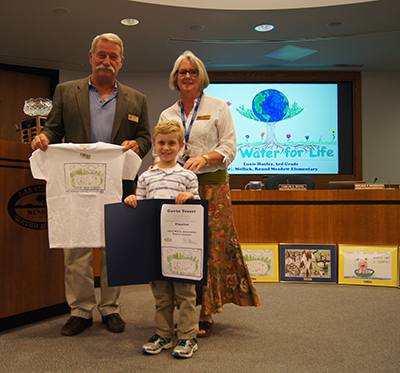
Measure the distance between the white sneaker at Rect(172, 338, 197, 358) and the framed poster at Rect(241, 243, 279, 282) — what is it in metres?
1.82

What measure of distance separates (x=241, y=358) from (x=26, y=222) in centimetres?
149

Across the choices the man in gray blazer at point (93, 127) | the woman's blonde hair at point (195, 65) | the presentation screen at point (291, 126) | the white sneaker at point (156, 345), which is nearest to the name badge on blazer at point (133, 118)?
the man in gray blazer at point (93, 127)

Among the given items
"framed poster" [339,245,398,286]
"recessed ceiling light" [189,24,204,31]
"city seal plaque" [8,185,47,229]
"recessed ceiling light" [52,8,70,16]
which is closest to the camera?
"city seal plaque" [8,185,47,229]

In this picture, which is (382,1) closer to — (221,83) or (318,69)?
(318,69)

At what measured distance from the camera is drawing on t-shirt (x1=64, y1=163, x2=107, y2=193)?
6.46 ft

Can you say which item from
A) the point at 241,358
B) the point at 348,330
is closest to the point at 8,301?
the point at 241,358

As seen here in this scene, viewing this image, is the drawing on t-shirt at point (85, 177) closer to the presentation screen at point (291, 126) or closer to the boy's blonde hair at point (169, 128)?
the boy's blonde hair at point (169, 128)

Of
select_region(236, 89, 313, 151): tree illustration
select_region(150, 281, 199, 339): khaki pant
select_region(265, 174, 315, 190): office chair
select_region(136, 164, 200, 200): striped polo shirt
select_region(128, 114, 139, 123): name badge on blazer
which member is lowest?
select_region(150, 281, 199, 339): khaki pant

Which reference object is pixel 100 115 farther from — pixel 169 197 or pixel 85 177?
pixel 169 197

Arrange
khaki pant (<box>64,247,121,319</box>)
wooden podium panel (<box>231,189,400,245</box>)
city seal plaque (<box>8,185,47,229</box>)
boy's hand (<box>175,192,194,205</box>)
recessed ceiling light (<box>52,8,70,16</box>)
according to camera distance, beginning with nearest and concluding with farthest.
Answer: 1. boy's hand (<box>175,192,194,205</box>)
2. khaki pant (<box>64,247,121,319</box>)
3. city seal plaque (<box>8,185,47,229</box>)
4. wooden podium panel (<box>231,189,400,245</box>)
5. recessed ceiling light (<box>52,8,70,16</box>)

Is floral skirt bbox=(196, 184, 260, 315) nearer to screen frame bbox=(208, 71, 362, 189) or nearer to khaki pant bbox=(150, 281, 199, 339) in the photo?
khaki pant bbox=(150, 281, 199, 339)

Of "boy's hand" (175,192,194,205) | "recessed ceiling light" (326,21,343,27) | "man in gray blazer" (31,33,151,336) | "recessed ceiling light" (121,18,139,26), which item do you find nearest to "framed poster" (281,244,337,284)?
"man in gray blazer" (31,33,151,336)

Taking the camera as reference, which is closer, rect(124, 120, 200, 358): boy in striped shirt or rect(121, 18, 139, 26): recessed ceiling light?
rect(124, 120, 200, 358): boy in striped shirt

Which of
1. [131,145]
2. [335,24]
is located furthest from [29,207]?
[335,24]
